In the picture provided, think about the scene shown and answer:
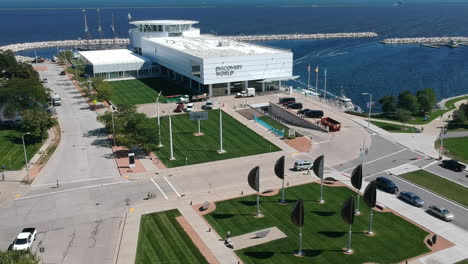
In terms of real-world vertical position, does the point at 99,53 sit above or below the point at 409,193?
above

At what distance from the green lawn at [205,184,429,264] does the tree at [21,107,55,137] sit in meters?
35.9

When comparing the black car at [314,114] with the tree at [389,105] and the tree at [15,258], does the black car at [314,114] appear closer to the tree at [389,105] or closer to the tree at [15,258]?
the tree at [389,105]

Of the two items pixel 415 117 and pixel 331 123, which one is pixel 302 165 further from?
pixel 415 117

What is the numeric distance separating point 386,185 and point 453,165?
43.4 feet

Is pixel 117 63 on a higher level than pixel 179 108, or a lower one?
higher

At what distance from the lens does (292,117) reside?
85.3 metres

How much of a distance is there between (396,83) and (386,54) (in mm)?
56484

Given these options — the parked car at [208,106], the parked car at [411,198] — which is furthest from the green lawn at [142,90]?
the parked car at [411,198]

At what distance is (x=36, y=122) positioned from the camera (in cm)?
7000

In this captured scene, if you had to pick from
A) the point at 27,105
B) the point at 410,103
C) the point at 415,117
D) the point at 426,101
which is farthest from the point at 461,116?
the point at 27,105

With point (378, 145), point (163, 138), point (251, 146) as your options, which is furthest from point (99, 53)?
point (378, 145)

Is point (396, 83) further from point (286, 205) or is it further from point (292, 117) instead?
point (286, 205)

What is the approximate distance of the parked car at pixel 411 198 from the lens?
49944 millimetres

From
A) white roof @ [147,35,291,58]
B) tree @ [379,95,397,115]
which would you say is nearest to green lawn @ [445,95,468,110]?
tree @ [379,95,397,115]
